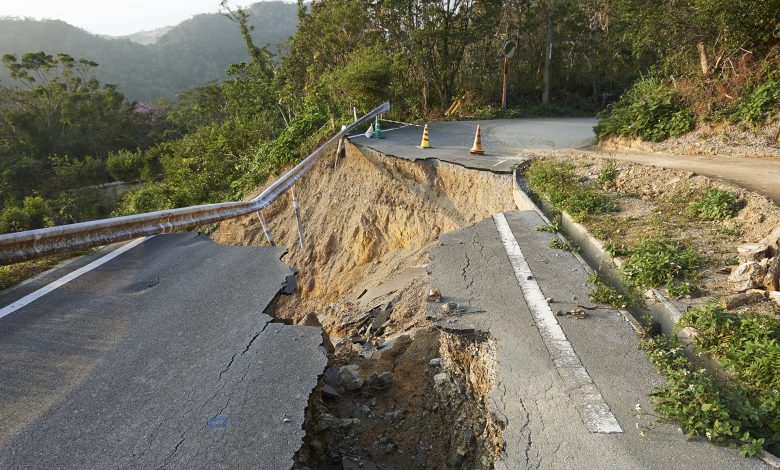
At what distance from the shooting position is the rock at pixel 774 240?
4344 millimetres

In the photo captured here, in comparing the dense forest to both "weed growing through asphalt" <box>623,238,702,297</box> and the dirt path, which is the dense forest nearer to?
the dirt path

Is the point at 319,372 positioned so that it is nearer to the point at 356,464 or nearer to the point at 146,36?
the point at 356,464

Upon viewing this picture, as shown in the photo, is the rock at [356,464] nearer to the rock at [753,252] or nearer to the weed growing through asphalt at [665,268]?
the weed growing through asphalt at [665,268]

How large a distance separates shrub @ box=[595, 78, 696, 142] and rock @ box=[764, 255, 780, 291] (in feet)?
22.1

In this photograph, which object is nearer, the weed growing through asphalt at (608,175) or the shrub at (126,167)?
the weed growing through asphalt at (608,175)

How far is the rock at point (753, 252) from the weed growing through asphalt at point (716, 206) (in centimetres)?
98

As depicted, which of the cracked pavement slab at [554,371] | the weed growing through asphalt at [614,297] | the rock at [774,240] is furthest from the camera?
the rock at [774,240]

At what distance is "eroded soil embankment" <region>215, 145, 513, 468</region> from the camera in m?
3.67

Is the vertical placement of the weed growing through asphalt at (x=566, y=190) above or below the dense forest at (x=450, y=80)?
below

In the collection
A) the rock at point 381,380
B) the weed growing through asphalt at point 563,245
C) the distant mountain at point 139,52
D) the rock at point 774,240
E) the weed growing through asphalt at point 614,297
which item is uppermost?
the distant mountain at point 139,52

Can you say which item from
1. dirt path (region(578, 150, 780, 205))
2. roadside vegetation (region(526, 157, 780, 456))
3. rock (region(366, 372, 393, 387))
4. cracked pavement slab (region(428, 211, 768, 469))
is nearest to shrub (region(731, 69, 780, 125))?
dirt path (region(578, 150, 780, 205))

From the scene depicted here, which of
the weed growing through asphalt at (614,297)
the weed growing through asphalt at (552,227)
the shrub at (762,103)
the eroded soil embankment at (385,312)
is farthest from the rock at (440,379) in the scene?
the shrub at (762,103)

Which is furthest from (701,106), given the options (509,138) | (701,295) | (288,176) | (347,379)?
(347,379)

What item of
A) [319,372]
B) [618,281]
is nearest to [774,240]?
[618,281]
